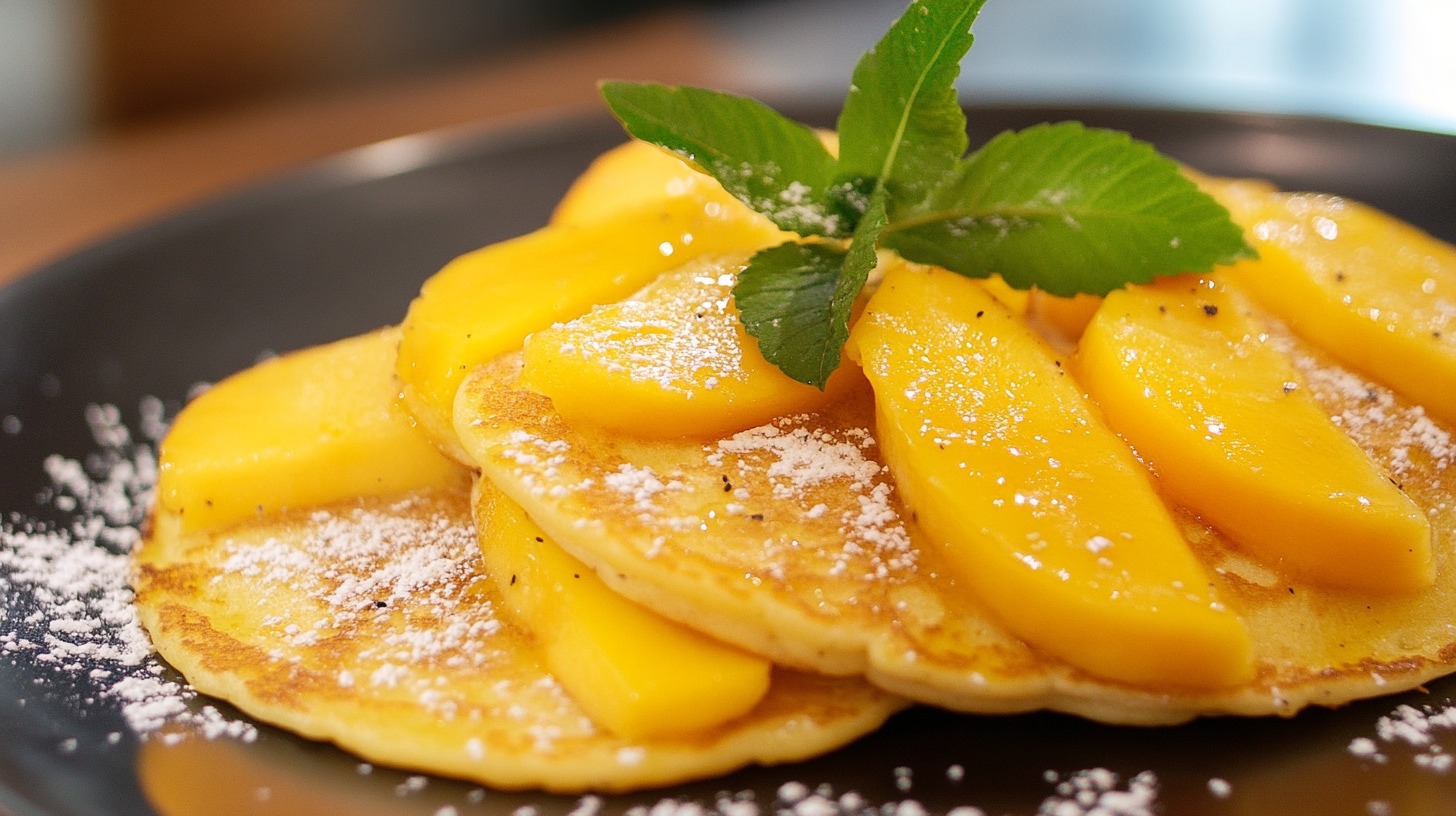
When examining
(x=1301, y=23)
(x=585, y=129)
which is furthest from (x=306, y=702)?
(x=1301, y=23)

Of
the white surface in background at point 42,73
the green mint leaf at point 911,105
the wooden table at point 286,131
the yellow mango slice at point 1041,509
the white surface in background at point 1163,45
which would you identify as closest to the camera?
the yellow mango slice at point 1041,509

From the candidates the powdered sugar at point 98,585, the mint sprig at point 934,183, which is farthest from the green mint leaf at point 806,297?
the powdered sugar at point 98,585

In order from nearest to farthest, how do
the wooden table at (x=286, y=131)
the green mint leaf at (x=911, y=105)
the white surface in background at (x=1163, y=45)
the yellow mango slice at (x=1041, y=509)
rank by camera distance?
the yellow mango slice at (x=1041, y=509)
the green mint leaf at (x=911, y=105)
the wooden table at (x=286, y=131)
the white surface in background at (x=1163, y=45)

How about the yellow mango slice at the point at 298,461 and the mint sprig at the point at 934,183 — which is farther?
the yellow mango slice at the point at 298,461

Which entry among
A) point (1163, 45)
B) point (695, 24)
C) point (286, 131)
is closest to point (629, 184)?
point (286, 131)

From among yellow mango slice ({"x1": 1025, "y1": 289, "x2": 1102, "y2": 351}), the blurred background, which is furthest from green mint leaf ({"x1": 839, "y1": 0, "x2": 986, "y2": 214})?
the blurred background

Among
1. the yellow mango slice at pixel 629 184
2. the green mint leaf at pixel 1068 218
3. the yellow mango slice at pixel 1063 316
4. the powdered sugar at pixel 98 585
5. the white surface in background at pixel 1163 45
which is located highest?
the green mint leaf at pixel 1068 218

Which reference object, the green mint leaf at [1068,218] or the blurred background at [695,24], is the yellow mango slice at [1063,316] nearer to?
the green mint leaf at [1068,218]

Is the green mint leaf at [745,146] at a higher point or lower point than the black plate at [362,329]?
higher
